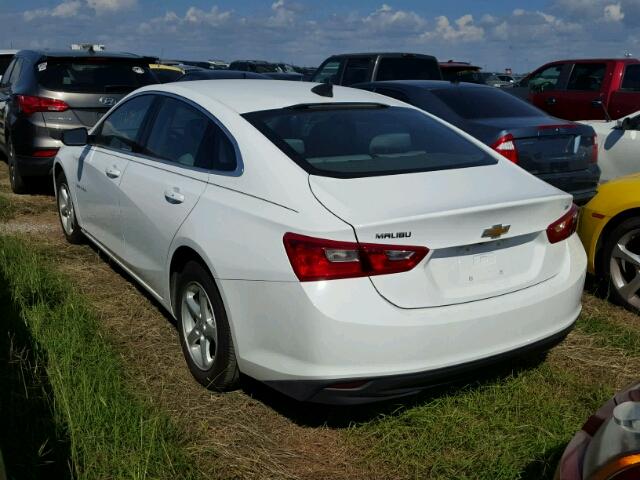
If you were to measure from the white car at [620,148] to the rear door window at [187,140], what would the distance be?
178 inches

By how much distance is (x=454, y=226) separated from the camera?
9.71ft

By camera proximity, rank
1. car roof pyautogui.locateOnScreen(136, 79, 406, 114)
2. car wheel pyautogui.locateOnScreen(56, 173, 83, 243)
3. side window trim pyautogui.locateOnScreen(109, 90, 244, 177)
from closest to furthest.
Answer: side window trim pyautogui.locateOnScreen(109, 90, 244, 177) < car roof pyautogui.locateOnScreen(136, 79, 406, 114) < car wheel pyautogui.locateOnScreen(56, 173, 83, 243)

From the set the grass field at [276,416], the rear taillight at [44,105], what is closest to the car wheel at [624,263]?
the grass field at [276,416]

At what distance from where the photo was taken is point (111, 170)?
4.75 m

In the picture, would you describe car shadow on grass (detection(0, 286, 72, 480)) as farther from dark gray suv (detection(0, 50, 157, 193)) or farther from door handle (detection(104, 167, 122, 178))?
dark gray suv (detection(0, 50, 157, 193))

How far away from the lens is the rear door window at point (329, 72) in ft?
40.7

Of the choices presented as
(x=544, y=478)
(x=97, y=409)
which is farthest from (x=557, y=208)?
(x=97, y=409)

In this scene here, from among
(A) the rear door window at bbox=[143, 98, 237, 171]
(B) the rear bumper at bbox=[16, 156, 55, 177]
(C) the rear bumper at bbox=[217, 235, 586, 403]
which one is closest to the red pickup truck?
(B) the rear bumper at bbox=[16, 156, 55, 177]

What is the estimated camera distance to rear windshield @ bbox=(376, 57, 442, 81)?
1189cm

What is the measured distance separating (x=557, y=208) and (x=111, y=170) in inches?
113

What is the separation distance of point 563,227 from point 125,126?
2973 millimetres

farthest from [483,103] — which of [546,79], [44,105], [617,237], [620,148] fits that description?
[546,79]

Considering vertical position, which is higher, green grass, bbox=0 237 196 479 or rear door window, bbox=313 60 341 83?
rear door window, bbox=313 60 341 83

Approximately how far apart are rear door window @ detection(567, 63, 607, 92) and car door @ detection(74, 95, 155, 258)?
32.0 feet
